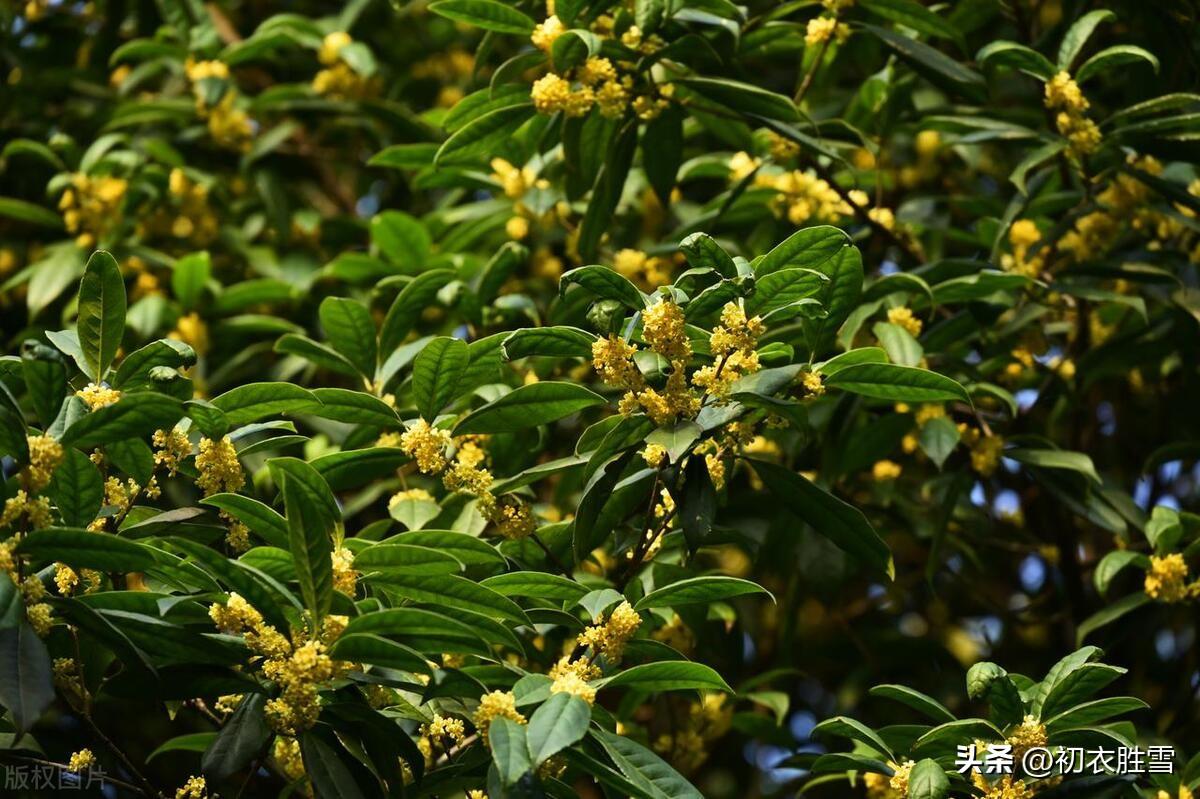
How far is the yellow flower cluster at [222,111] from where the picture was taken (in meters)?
2.70

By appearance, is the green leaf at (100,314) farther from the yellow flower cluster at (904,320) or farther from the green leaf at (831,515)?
the yellow flower cluster at (904,320)

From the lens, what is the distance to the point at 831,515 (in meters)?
1.48

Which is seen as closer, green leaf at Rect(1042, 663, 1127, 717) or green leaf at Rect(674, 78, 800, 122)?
green leaf at Rect(1042, 663, 1127, 717)

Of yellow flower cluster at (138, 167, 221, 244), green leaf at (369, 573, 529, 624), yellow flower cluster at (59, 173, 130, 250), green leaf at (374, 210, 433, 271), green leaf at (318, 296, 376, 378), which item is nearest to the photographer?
green leaf at (369, 573, 529, 624)

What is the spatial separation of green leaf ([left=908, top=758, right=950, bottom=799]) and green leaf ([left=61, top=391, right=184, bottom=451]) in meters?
0.82

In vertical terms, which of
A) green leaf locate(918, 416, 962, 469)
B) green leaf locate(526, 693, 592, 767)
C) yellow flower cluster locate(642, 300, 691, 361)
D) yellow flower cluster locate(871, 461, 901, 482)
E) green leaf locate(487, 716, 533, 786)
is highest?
yellow flower cluster locate(642, 300, 691, 361)

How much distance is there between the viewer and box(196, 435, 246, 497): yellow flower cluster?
1385 millimetres

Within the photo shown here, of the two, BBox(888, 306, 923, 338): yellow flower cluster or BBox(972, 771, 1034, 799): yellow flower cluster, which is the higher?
BBox(888, 306, 923, 338): yellow flower cluster

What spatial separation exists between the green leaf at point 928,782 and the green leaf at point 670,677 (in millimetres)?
232

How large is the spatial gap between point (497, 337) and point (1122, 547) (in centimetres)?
107

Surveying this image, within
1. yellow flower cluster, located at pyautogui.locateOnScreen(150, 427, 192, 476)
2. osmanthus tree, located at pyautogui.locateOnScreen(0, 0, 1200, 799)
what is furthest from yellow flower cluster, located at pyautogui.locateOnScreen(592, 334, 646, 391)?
yellow flower cluster, located at pyautogui.locateOnScreen(150, 427, 192, 476)

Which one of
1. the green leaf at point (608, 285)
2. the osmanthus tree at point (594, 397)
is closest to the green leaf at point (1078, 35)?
the osmanthus tree at point (594, 397)

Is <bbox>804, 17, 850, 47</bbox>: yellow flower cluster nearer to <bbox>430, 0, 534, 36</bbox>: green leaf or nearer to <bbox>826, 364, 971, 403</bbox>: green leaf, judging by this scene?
<bbox>430, 0, 534, 36</bbox>: green leaf

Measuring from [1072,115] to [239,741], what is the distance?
147 centimetres
